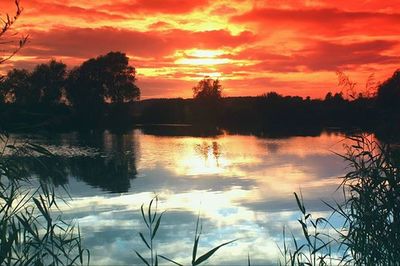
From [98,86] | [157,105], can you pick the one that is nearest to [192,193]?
[98,86]

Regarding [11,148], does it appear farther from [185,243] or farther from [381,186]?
[185,243]

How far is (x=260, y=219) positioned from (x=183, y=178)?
806cm

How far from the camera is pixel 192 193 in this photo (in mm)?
15977

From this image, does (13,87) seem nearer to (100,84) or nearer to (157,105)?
(100,84)

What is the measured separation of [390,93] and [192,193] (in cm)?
961

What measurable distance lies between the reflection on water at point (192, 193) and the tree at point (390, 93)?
0.91m

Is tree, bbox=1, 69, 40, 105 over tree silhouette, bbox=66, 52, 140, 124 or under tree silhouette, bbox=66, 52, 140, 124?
under

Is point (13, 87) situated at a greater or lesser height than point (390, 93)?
greater

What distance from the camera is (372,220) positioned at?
546cm

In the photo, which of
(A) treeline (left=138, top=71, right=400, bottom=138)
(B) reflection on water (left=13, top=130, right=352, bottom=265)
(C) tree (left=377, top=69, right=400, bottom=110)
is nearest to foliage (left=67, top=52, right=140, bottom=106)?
(A) treeline (left=138, top=71, right=400, bottom=138)

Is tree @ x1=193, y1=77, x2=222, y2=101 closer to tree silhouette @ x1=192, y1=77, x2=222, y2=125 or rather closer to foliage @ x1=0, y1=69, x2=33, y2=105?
tree silhouette @ x1=192, y1=77, x2=222, y2=125

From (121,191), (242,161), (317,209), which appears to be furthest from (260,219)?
(242,161)

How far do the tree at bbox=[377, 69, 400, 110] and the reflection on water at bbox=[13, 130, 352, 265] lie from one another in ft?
3.00

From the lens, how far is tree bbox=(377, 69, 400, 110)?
6.97 metres
